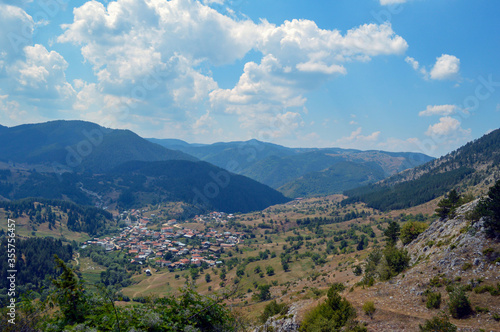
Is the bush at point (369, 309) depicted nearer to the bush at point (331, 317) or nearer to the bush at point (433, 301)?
the bush at point (331, 317)

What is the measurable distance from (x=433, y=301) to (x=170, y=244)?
13763 cm

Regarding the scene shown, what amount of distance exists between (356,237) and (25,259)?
128m

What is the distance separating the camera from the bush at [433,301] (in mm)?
20547

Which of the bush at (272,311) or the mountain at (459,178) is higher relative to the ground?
the mountain at (459,178)

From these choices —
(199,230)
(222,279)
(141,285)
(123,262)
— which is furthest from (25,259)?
(199,230)

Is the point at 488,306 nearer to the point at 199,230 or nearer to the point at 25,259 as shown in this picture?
the point at 25,259

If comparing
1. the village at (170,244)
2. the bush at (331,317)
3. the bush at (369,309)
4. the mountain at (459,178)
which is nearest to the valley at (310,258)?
the bush at (369,309)

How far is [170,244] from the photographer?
458ft

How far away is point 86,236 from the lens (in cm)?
15425

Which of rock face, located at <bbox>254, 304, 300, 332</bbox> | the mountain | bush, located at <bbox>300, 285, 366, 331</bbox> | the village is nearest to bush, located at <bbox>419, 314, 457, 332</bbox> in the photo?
bush, located at <bbox>300, 285, 366, 331</bbox>

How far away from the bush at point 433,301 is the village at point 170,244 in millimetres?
96162

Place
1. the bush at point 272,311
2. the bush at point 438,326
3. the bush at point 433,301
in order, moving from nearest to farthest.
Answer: the bush at point 438,326
the bush at point 433,301
the bush at point 272,311

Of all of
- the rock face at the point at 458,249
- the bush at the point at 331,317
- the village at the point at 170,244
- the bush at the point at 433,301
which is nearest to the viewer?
the bush at the point at 331,317

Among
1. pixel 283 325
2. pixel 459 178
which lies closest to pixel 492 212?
pixel 283 325
